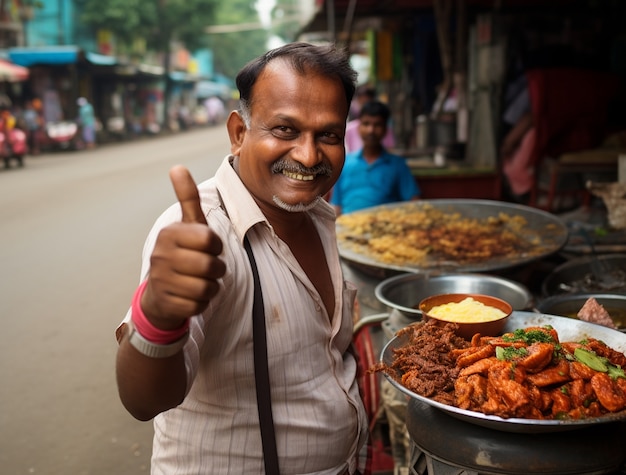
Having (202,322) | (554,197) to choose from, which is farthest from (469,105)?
(202,322)

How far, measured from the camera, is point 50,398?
4695 millimetres

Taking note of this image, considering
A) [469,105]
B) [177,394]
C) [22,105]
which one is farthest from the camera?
[22,105]

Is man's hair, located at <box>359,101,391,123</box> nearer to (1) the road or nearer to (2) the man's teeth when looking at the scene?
(1) the road

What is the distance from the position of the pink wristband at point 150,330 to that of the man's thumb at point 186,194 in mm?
195

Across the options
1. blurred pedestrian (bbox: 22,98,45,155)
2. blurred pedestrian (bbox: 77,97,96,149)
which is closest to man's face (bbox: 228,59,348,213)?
blurred pedestrian (bbox: 22,98,45,155)

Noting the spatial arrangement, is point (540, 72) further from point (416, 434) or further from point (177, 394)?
point (177, 394)

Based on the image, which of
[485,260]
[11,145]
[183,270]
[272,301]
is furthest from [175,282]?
[11,145]

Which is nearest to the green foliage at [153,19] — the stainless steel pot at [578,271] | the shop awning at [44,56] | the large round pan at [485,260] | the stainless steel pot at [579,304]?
the shop awning at [44,56]

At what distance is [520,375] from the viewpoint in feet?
5.64

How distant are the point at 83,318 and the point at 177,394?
206 inches

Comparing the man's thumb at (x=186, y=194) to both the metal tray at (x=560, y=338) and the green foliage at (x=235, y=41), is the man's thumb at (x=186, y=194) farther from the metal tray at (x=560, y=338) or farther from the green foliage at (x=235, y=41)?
the green foliage at (x=235, y=41)

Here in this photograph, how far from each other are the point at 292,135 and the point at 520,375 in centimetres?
96

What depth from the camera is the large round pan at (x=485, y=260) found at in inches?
138

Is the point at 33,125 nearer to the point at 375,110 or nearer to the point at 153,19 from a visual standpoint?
the point at 153,19
